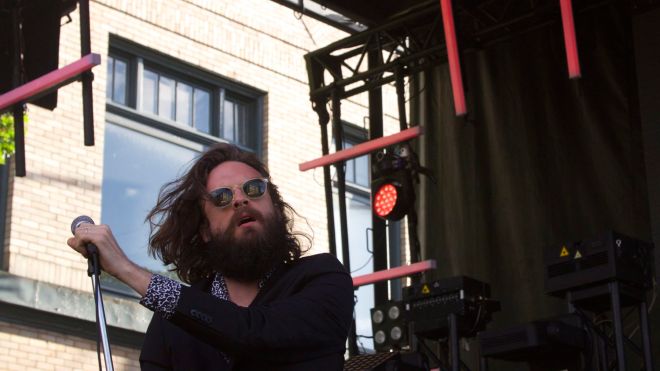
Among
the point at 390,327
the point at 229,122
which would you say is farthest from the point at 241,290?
the point at 229,122

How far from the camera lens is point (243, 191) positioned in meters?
3.18

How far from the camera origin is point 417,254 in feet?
32.5

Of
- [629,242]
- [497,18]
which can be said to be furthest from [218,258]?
[497,18]

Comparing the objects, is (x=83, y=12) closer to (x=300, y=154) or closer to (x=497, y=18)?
(x=497, y=18)

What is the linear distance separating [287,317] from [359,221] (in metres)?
14.0

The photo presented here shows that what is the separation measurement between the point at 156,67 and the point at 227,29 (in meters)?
1.35

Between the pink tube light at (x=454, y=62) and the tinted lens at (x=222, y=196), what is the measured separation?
5.36 metres

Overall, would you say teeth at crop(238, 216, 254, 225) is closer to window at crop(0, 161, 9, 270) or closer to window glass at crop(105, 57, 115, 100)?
window at crop(0, 161, 9, 270)

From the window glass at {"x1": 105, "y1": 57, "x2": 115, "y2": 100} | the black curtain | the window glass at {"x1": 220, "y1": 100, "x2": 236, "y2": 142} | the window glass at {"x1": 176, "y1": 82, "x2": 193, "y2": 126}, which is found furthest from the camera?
the window glass at {"x1": 220, "y1": 100, "x2": 236, "y2": 142}

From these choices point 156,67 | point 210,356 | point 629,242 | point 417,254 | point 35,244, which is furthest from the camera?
point 156,67

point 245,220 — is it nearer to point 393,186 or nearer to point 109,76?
point 393,186

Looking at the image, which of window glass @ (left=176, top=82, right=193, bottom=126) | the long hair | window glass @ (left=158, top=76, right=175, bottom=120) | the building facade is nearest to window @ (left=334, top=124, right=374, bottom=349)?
the building facade

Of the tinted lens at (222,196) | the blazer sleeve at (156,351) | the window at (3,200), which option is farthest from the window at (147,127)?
the blazer sleeve at (156,351)

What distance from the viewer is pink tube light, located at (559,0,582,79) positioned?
7.77 m
